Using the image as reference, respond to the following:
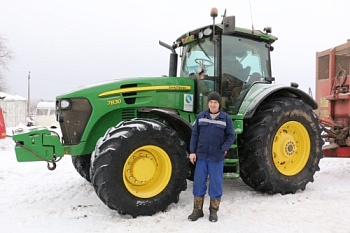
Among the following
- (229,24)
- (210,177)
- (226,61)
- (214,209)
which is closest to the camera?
(214,209)

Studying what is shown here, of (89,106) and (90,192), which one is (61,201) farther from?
(89,106)

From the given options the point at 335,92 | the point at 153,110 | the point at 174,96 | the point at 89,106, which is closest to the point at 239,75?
the point at 174,96

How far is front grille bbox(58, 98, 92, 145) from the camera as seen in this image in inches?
188

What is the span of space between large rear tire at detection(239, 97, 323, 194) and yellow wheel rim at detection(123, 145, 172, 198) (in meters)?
1.26

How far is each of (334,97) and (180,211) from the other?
438cm

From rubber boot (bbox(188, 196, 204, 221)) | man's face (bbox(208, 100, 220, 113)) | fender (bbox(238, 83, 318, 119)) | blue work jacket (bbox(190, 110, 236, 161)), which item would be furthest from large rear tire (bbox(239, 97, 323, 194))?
rubber boot (bbox(188, 196, 204, 221))

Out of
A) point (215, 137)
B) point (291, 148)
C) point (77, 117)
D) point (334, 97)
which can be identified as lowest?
point (291, 148)

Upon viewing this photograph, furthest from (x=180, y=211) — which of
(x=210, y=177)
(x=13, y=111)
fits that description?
(x=13, y=111)

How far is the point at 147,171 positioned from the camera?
174 inches

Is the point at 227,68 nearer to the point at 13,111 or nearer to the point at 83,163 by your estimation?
the point at 83,163

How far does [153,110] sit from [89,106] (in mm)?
852

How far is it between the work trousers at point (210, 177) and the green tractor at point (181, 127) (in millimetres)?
282

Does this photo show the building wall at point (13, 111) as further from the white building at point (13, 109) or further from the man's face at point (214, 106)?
the man's face at point (214, 106)

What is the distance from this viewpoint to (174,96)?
17.0 ft
